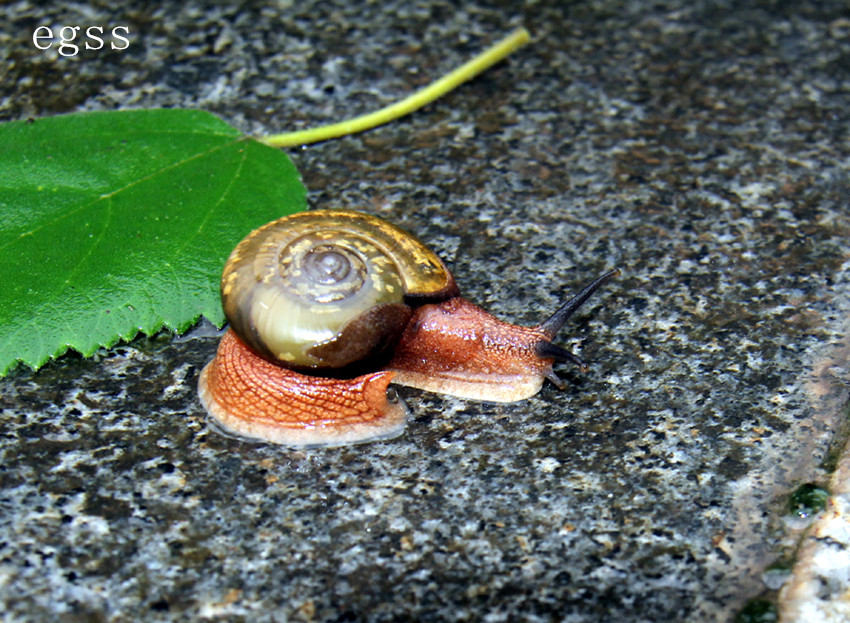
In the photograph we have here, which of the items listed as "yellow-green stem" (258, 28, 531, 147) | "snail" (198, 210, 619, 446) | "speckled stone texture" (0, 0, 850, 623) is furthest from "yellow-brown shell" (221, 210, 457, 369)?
"yellow-green stem" (258, 28, 531, 147)

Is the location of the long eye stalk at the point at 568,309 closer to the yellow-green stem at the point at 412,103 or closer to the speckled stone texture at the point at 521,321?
the speckled stone texture at the point at 521,321

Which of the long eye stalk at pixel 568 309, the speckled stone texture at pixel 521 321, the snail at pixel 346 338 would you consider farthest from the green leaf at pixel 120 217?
the long eye stalk at pixel 568 309

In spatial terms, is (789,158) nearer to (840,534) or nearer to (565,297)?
(565,297)

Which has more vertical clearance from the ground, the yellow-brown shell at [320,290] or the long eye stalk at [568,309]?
the yellow-brown shell at [320,290]

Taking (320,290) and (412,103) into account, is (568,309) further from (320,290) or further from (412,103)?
(412,103)

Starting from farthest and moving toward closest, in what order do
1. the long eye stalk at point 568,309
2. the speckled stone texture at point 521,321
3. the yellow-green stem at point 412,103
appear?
the yellow-green stem at point 412,103, the long eye stalk at point 568,309, the speckled stone texture at point 521,321

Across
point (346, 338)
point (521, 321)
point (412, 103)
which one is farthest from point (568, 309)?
point (412, 103)

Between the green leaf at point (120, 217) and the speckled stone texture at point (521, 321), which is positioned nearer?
the speckled stone texture at point (521, 321)
